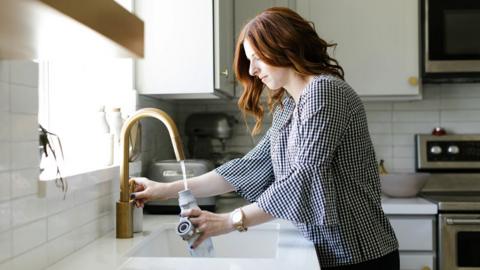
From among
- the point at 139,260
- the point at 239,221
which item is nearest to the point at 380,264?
the point at 239,221

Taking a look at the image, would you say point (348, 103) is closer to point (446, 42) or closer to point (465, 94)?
point (446, 42)

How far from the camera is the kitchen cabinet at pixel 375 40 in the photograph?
267cm

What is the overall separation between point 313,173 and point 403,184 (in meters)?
1.52

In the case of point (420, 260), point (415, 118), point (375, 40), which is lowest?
point (420, 260)

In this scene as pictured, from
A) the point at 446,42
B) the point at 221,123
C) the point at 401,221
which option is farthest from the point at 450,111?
the point at 221,123

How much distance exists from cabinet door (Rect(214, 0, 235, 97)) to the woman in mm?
540

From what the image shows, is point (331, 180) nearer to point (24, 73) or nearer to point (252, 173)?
point (252, 173)

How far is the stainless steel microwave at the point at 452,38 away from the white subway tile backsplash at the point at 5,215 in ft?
6.96

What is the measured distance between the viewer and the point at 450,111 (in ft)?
9.76

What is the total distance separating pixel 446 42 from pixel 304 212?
68.5 inches

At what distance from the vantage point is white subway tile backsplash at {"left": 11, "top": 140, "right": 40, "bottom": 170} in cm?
112

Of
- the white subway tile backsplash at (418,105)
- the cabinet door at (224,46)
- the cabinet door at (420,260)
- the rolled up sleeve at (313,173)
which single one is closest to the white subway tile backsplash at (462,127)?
the white subway tile backsplash at (418,105)

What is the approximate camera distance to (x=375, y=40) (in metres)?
2.69

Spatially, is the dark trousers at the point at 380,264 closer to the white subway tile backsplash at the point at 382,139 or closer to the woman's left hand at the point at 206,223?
the woman's left hand at the point at 206,223
